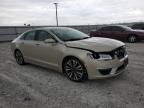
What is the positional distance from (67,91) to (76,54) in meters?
0.94

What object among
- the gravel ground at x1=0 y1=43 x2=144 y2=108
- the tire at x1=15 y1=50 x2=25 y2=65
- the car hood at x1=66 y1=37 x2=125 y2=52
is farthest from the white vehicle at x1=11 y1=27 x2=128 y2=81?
the tire at x1=15 y1=50 x2=25 y2=65

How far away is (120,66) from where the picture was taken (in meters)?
4.36

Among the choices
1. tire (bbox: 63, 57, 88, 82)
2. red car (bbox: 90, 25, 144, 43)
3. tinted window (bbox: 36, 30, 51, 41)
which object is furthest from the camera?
red car (bbox: 90, 25, 144, 43)

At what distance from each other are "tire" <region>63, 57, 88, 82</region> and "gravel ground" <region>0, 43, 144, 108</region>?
0.50 feet

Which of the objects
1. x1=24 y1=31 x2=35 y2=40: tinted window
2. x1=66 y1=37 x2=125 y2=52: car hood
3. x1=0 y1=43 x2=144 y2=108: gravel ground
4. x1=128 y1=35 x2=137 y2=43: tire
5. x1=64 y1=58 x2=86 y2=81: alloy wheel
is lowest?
x1=0 y1=43 x2=144 y2=108: gravel ground

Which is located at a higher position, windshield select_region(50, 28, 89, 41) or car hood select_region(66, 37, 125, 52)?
windshield select_region(50, 28, 89, 41)

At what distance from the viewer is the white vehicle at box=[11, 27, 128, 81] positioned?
4.11m

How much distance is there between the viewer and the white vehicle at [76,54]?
4105mm

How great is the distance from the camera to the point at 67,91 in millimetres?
4027

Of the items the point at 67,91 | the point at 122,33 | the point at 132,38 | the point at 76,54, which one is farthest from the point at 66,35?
the point at 122,33

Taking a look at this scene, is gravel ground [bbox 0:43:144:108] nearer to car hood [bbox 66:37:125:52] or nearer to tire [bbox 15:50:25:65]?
car hood [bbox 66:37:125:52]

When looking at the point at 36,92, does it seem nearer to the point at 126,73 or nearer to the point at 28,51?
the point at 28,51

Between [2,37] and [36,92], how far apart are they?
567 inches

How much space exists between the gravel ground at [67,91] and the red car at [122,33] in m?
7.10
